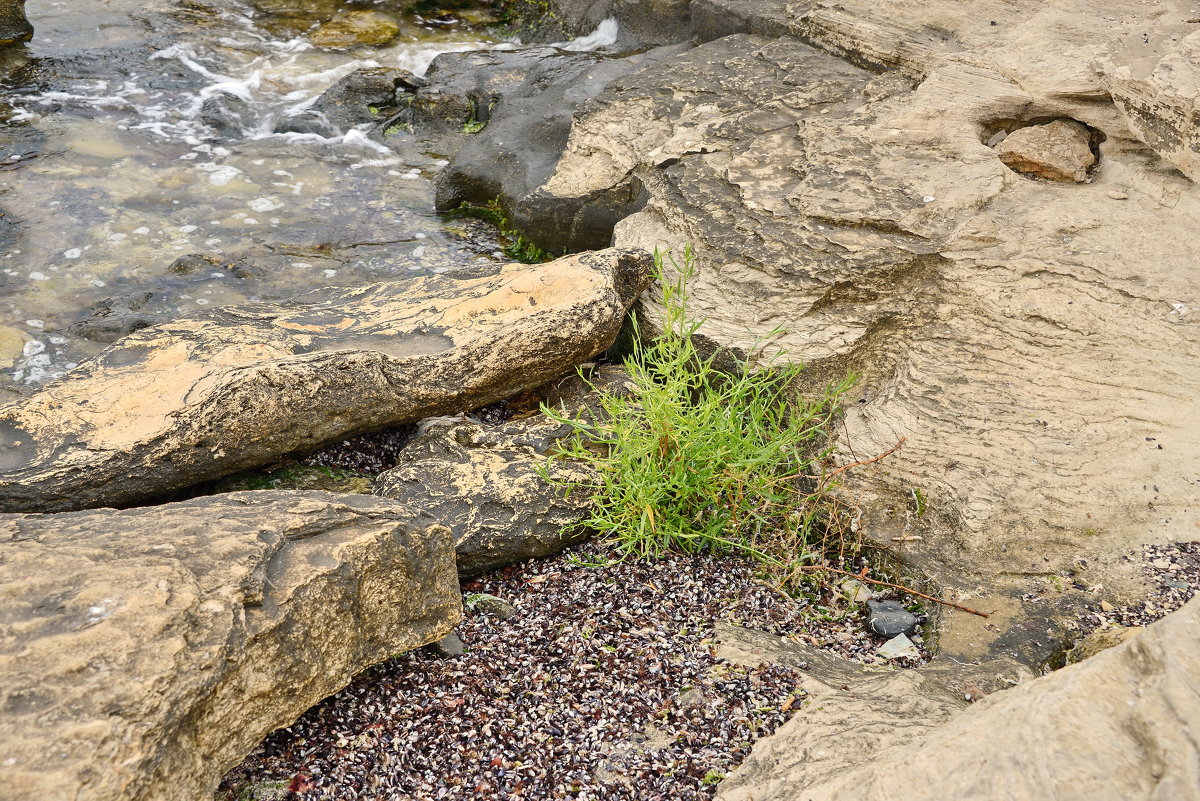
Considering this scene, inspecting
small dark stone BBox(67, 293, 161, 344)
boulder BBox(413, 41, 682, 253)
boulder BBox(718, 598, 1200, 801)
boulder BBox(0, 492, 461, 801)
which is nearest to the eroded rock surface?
boulder BBox(413, 41, 682, 253)

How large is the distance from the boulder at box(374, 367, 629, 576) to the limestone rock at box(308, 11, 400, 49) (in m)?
5.62

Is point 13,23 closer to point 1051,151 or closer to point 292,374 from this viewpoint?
point 292,374

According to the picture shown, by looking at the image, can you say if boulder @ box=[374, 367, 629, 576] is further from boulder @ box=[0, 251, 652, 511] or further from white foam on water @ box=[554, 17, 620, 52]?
white foam on water @ box=[554, 17, 620, 52]

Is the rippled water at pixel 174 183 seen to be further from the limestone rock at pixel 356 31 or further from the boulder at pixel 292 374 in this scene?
the boulder at pixel 292 374

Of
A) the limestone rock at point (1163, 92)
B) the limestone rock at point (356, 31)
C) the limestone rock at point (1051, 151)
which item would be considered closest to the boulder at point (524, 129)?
the limestone rock at point (356, 31)

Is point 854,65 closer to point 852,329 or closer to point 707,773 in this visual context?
point 852,329

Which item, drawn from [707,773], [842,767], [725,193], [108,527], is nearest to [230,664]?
[108,527]

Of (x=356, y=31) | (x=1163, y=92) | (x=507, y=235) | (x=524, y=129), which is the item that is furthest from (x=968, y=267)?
(x=356, y=31)

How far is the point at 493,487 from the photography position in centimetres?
329

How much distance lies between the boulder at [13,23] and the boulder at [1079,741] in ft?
25.7

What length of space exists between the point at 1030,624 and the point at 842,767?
108cm

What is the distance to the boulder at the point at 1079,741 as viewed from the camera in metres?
1.55

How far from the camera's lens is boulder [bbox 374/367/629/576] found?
3178 millimetres

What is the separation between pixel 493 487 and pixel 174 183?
3774mm
